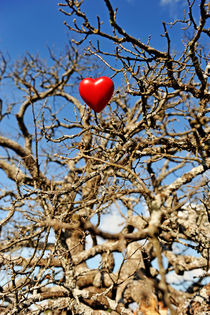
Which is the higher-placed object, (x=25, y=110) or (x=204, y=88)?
(x=25, y=110)

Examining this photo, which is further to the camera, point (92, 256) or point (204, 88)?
point (92, 256)

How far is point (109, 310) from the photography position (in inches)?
156

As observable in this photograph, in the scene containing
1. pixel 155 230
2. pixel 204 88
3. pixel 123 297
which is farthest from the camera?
pixel 123 297

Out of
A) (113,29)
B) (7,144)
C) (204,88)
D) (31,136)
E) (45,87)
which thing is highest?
(45,87)

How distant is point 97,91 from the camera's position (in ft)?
9.53

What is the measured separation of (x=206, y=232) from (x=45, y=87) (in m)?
7.99

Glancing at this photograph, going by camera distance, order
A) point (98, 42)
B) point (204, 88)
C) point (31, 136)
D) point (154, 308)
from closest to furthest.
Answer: point (98, 42) → point (204, 88) → point (154, 308) → point (31, 136)

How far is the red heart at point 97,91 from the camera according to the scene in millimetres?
2898

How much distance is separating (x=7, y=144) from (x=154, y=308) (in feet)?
18.0

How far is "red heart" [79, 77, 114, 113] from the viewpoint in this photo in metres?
2.90

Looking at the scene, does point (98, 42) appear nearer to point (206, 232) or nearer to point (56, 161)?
point (206, 232)

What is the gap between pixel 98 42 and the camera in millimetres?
2658

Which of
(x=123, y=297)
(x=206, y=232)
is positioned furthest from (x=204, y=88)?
(x=123, y=297)

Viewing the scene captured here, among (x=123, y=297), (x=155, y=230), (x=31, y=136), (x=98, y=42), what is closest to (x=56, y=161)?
(x=31, y=136)
